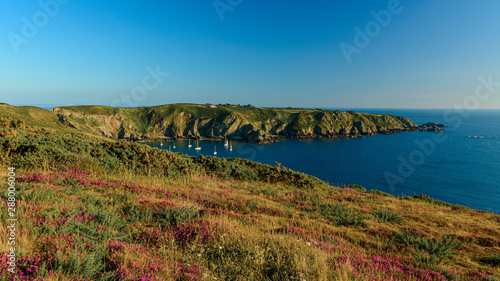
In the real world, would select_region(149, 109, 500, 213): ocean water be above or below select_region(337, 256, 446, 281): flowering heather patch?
below

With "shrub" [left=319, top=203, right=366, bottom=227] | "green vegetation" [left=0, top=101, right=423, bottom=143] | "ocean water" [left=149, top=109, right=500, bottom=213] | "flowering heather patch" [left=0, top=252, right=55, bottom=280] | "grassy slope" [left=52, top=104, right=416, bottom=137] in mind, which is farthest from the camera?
"grassy slope" [left=52, top=104, right=416, bottom=137]

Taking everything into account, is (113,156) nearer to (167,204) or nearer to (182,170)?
(182,170)

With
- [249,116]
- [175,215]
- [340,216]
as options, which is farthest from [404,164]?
[249,116]

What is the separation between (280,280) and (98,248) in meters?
3.58

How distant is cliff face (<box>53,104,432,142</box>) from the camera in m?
148

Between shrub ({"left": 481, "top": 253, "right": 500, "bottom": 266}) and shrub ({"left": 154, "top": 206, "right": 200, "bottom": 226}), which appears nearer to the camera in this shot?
shrub ({"left": 481, "top": 253, "right": 500, "bottom": 266})

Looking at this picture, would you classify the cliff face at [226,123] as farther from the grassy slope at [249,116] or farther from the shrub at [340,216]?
the shrub at [340,216]

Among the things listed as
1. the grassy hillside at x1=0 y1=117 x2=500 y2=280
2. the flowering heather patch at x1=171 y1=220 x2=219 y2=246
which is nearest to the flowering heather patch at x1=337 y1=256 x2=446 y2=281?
the grassy hillside at x1=0 y1=117 x2=500 y2=280

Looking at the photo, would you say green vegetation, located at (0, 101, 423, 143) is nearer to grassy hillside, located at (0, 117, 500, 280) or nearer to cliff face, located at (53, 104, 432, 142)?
cliff face, located at (53, 104, 432, 142)

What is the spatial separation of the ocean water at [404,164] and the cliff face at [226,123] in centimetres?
2742

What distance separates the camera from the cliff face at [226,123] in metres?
148

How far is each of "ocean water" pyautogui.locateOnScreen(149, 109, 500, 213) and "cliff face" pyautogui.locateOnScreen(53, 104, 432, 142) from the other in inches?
1079

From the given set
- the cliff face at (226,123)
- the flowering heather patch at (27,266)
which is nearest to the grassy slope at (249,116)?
the cliff face at (226,123)

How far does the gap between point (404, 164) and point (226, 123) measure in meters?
117
